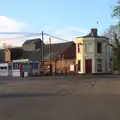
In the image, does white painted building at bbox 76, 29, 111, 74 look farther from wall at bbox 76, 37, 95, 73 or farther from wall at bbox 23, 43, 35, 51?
wall at bbox 23, 43, 35, 51

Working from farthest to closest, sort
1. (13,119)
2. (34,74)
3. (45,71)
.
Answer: (45,71) < (34,74) < (13,119)

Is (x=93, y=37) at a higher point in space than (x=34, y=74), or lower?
higher

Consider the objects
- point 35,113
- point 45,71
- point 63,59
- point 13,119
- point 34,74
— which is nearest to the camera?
point 13,119

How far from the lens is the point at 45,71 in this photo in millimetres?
83438

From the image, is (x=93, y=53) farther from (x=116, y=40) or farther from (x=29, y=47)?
(x=29, y=47)

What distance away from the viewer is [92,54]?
8750 centimetres

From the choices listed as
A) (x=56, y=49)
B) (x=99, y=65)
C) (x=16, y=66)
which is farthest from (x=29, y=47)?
(x=16, y=66)

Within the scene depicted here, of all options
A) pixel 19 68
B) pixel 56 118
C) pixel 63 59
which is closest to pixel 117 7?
pixel 56 118

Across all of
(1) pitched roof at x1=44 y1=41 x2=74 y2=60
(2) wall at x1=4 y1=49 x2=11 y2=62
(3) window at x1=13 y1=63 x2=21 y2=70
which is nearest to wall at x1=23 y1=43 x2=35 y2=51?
(2) wall at x1=4 y1=49 x2=11 y2=62

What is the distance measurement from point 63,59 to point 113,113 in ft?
273

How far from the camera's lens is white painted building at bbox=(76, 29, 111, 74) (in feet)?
284

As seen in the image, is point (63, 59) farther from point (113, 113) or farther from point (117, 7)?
point (113, 113)

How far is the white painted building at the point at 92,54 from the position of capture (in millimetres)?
86500

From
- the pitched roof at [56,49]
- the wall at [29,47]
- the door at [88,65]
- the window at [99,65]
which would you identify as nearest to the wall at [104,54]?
the window at [99,65]
